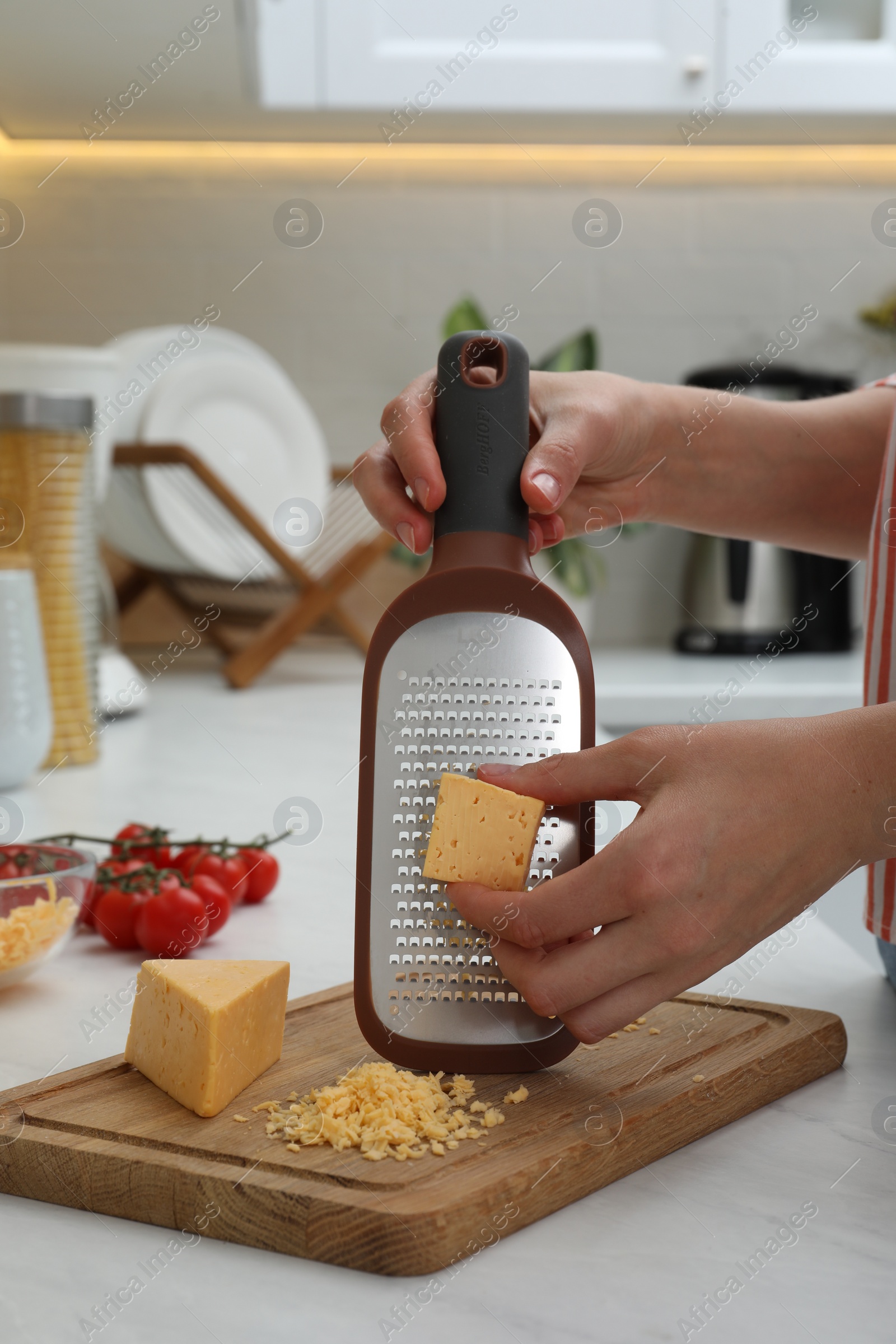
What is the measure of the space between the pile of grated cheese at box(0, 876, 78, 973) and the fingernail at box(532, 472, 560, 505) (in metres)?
0.33

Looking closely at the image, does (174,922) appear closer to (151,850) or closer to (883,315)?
(151,850)

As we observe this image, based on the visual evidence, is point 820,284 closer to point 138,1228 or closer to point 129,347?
point 129,347

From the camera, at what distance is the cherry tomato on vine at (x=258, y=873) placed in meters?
0.79

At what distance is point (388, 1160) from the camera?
0.44 m

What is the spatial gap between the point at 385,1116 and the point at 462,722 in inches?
6.7

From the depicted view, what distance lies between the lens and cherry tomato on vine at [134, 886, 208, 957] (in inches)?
27.1

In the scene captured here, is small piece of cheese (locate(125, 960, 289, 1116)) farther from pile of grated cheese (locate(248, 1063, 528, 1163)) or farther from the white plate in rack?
the white plate in rack

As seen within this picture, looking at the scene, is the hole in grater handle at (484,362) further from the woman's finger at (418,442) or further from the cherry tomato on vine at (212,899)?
the cherry tomato on vine at (212,899)

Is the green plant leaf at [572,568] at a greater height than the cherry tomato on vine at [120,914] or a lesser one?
greater

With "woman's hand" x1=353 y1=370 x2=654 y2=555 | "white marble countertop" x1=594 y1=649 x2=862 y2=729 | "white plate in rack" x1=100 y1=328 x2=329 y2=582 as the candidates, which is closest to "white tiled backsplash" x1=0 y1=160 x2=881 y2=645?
"white plate in rack" x1=100 y1=328 x2=329 y2=582

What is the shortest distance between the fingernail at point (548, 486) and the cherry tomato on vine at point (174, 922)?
31cm

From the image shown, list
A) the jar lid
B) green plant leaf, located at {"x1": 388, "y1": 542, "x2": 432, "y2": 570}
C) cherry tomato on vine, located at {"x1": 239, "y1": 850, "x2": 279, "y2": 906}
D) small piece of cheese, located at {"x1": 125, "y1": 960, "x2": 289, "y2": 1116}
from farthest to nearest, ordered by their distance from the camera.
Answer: green plant leaf, located at {"x1": 388, "y1": 542, "x2": 432, "y2": 570}, the jar lid, cherry tomato on vine, located at {"x1": 239, "y1": 850, "x2": 279, "y2": 906}, small piece of cheese, located at {"x1": 125, "y1": 960, "x2": 289, "y2": 1116}

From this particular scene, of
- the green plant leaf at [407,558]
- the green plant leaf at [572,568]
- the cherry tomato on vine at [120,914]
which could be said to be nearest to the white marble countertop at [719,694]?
the green plant leaf at [572,568]

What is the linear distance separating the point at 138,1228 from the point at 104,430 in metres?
0.99
